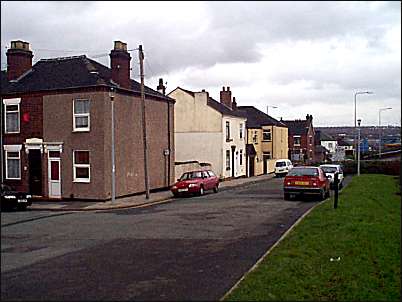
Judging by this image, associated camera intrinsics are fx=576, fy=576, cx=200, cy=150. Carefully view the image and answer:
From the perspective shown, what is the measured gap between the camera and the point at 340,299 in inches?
256

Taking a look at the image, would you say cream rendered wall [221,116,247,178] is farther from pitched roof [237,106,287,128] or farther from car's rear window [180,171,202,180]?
car's rear window [180,171,202,180]

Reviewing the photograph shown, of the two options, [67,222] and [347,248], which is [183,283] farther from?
[67,222]

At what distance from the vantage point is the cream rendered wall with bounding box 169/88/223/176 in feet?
141

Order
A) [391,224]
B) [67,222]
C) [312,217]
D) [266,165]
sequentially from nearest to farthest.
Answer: [391,224], [312,217], [67,222], [266,165]

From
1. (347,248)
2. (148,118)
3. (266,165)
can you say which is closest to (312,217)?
(347,248)

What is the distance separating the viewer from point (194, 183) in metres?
27.6

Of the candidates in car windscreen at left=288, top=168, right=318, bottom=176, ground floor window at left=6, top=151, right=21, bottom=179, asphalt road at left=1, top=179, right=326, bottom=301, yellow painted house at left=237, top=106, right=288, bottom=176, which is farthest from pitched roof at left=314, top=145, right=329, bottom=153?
asphalt road at left=1, top=179, right=326, bottom=301

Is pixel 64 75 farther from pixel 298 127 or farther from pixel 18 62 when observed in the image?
pixel 298 127

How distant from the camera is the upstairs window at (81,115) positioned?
24781 mm

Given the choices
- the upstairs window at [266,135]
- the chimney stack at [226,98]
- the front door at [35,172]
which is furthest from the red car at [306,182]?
the upstairs window at [266,135]

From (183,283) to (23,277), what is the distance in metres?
2.13

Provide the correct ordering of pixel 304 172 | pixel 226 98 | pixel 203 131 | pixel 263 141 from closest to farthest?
pixel 304 172 < pixel 203 131 < pixel 226 98 < pixel 263 141

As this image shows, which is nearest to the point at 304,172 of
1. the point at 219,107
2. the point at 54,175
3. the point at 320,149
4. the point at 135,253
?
the point at 54,175

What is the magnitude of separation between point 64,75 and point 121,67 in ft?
8.42
